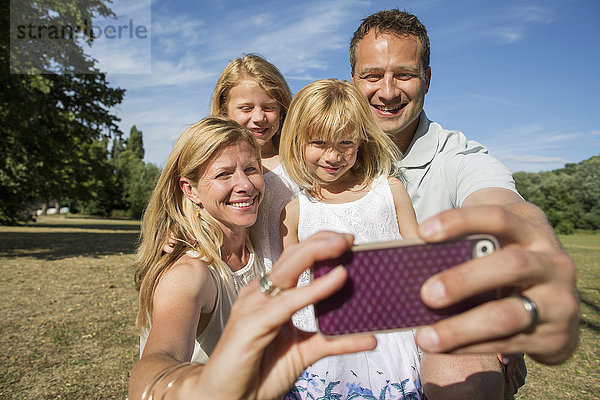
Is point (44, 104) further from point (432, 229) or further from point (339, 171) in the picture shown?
point (432, 229)

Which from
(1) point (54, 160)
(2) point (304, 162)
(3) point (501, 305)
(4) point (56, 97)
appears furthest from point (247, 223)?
(4) point (56, 97)

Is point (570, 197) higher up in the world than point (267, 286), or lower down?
lower down

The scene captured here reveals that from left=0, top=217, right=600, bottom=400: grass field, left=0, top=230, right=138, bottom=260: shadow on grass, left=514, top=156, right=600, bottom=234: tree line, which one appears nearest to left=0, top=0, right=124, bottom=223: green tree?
left=0, top=230, right=138, bottom=260: shadow on grass

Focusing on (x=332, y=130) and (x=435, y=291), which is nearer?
(x=435, y=291)

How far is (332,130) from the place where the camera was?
3.00m

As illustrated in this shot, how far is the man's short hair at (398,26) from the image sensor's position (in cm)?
345

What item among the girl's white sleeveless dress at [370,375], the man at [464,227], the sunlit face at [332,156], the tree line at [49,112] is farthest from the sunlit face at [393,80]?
the tree line at [49,112]

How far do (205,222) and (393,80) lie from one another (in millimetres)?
1881

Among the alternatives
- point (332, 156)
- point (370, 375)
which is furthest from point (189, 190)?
point (370, 375)

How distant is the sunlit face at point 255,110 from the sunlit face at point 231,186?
0.95 metres

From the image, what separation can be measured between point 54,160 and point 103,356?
13845mm

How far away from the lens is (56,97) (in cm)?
1797

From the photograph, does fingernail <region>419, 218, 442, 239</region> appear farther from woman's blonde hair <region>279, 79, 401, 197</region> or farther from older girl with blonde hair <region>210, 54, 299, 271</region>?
older girl with blonde hair <region>210, 54, 299, 271</region>

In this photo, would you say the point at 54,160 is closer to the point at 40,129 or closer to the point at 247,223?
the point at 40,129
